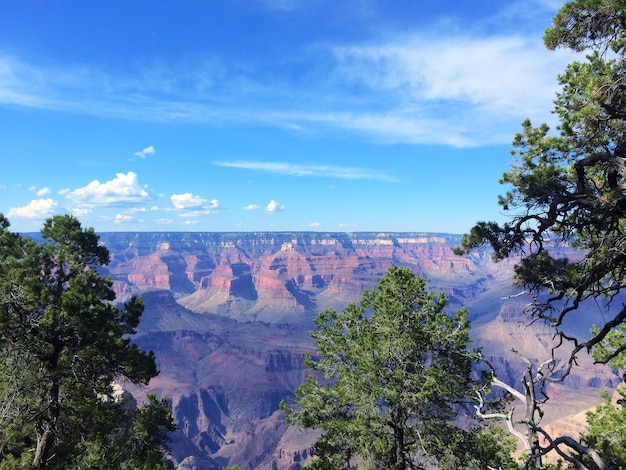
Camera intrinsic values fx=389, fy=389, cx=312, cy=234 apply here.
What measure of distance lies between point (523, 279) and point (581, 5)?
7.73 m

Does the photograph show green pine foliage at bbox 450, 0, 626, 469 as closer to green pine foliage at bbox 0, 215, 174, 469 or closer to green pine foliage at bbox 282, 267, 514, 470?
green pine foliage at bbox 282, 267, 514, 470

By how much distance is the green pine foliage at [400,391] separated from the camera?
14688 mm

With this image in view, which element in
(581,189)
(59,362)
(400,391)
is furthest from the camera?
(59,362)

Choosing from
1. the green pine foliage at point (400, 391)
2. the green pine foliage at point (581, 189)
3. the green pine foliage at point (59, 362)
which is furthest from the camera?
the green pine foliage at point (59, 362)

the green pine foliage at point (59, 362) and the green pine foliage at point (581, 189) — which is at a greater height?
the green pine foliage at point (581, 189)

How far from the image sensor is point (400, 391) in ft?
50.3

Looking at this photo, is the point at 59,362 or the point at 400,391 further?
the point at 59,362

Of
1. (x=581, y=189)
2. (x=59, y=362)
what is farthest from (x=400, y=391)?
(x=59, y=362)

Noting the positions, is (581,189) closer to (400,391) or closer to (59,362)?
(400,391)

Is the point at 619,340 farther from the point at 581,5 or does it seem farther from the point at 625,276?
the point at 581,5

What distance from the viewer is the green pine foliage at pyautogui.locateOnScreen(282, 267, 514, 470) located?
14688 millimetres

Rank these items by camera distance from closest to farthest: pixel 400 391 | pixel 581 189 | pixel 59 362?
pixel 581 189 → pixel 400 391 → pixel 59 362

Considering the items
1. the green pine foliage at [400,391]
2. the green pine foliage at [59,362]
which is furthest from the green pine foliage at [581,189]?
the green pine foliage at [59,362]

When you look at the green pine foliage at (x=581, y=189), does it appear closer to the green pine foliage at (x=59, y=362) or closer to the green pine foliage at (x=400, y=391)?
the green pine foliage at (x=400, y=391)
